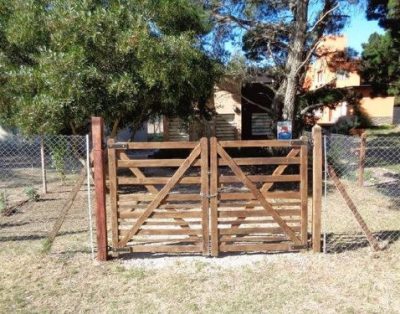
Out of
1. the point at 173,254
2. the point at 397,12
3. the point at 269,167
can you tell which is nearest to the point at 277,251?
the point at 173,254

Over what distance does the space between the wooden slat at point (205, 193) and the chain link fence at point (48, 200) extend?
4.88ft

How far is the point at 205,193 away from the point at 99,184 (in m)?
1.39

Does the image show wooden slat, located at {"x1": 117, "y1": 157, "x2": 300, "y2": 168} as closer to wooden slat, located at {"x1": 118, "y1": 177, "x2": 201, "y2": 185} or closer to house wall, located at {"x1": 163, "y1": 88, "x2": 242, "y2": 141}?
wooden slat, located at {"x1": 118, "y1": 177, "x2": 201, "y2": 185}

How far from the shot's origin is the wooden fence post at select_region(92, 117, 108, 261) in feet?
18.8

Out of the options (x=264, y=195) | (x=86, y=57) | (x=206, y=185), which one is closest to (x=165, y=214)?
(x=206, y=185)

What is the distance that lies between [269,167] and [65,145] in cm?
724

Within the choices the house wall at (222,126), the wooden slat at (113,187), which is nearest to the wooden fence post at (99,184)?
the wooden slat at (113,187)

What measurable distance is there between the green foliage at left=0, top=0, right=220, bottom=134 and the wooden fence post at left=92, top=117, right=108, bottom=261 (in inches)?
115

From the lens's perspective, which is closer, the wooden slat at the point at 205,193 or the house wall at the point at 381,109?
the wooden slat at the point at 205,193

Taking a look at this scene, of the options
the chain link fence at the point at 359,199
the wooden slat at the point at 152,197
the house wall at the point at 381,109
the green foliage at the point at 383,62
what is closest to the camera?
the wooden slat at the point at 152,197

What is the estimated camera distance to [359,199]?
10008 millimetres

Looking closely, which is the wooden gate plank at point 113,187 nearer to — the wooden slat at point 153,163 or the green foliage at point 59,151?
the wooden slat at point 153,163

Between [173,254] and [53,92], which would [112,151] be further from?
[53,92]

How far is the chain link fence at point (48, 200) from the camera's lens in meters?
7.02
